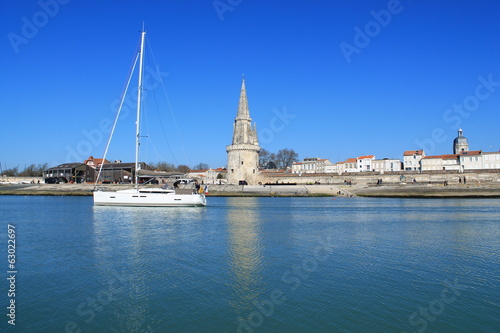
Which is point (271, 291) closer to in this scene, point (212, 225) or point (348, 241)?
point (348, 241)

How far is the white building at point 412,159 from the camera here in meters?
89.6

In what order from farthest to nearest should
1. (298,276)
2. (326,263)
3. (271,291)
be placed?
(326,263) → (298,276) → (271,291)

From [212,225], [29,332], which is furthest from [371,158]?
[29,332]

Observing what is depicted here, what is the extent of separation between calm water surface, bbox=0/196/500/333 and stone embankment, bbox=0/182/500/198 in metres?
35.4

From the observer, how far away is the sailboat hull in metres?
29.6

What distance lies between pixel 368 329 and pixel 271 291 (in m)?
2.57

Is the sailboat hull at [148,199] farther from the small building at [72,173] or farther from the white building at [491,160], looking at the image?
the white building at [491,160]

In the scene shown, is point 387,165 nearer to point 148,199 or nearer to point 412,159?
point 412,159

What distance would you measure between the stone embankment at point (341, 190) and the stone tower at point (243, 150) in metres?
5.54

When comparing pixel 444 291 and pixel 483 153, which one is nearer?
pixel 444 291

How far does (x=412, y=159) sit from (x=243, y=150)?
45380mm

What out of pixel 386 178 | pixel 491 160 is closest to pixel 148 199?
pixel 386 178

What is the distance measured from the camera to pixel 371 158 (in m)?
96.2

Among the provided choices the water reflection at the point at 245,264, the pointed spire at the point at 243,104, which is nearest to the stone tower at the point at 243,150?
the pointed spire at the point at 243,104
